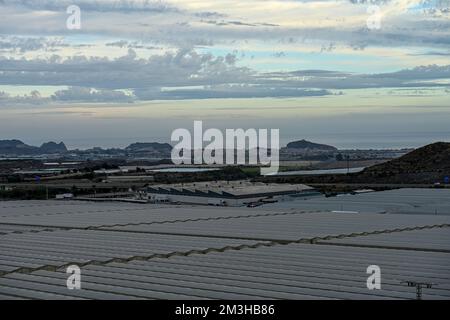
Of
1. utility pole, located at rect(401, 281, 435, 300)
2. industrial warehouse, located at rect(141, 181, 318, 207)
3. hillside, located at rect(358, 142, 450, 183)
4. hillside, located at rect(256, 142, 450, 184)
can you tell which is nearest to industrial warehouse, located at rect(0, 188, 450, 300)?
utility pole, located at rect(401, 281, 435, 300)

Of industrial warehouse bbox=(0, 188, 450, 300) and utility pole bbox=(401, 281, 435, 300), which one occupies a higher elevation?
utility pole bbox=(401, 281, 435, 300)

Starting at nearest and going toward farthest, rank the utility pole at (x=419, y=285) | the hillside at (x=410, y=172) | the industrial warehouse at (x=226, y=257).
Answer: the utility pole at (x=419, y=285) → the industrial warehouse at (x=226, y=257) → the hillside at (x=410, y=172)
